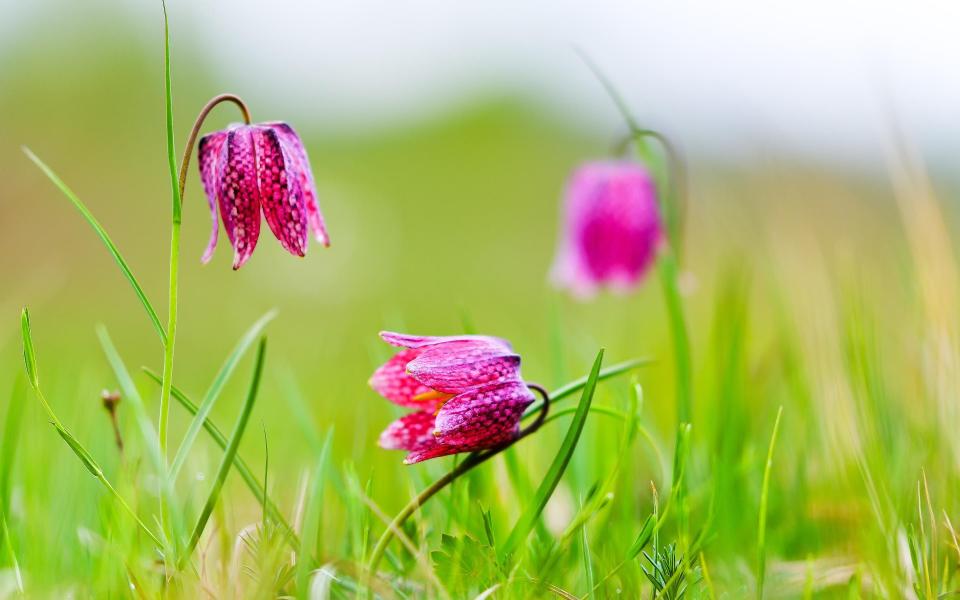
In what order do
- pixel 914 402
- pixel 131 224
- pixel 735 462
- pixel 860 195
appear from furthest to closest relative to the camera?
pixel 860 195 < pixel 131 224 < pixel 914 402 < pixel 735 462

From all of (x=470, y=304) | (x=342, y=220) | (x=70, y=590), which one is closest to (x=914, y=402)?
(x=70, y=590)

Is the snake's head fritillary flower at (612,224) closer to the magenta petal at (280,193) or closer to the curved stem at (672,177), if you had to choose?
the curved stem at (672,177)

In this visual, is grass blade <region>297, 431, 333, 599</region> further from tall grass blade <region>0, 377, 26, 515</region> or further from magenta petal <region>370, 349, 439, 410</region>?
tall grass blade <region>0, 377, 26, 515</region>

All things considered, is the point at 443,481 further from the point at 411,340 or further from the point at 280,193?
the point at 280,193

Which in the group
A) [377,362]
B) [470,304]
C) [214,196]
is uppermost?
[214,196]

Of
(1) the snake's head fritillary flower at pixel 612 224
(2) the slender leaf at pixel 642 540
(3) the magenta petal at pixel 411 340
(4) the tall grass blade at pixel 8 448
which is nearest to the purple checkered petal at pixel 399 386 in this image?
(3) the magenta petal at pixel 411 340

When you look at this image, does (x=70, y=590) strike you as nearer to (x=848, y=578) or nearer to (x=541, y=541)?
(x=541, y=541)

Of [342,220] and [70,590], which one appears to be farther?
[342,220]
